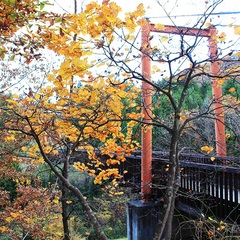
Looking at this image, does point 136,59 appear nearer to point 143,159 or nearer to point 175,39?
point 175,39

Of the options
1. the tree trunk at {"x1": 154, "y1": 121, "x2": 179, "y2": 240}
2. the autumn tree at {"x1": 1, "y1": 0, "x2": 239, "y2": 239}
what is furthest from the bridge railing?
the autumn tree at {"x1": 1, "y1": 0, "x2": 239, "y2": 239}

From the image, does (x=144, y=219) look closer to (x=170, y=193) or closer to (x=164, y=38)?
(x=170, y=193)

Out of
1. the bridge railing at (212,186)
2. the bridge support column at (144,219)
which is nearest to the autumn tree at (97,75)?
the bridge railing at (212,186)

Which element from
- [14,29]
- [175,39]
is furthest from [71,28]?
[175,39]

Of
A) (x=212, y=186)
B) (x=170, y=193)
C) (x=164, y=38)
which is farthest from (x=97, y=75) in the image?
(x=212, y=186)

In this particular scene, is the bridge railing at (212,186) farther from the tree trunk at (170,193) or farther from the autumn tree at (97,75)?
the autumn tree at (97,75)

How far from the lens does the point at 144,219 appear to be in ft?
18.5

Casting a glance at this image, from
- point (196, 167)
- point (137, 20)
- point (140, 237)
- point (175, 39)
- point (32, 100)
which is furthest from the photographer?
point (140, 237)

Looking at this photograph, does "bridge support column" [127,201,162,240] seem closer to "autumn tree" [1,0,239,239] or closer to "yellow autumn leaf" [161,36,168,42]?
"autumn tree" [1,0,239,239]

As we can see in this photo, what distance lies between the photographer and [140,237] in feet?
18.2

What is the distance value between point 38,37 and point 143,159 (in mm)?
4405

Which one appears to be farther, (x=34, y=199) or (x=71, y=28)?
(x=34, y=199)

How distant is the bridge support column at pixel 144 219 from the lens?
18.3 feet

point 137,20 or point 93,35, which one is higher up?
point 137,20
